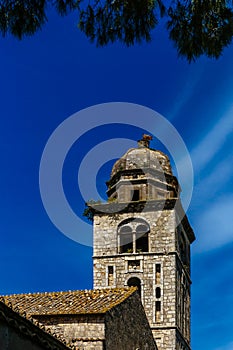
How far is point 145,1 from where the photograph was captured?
10922mm

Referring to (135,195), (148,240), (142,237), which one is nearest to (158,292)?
(148,240)

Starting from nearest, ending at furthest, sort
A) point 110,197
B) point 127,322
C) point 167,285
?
point 127,322
point 167,285
point 110,197

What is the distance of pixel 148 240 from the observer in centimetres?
3909

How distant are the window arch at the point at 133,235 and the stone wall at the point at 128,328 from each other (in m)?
12.1

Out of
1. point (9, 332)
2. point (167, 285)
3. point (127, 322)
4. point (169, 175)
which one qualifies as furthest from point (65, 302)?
point (169, 175)

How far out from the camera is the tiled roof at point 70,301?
23.6 m

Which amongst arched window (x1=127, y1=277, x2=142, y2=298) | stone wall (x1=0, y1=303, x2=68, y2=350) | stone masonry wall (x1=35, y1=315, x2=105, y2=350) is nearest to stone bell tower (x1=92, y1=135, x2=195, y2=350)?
arched window (x1=127, y1=277, x2=142, y2=298)

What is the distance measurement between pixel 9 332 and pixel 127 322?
9.61 meters

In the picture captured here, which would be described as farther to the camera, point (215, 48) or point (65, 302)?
point (65, 302)

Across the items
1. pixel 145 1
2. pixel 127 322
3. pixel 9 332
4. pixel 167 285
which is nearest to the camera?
pixel 145 1

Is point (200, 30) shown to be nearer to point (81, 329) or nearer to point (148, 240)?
point (81, 329)

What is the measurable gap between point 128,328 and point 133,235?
48.3 ft

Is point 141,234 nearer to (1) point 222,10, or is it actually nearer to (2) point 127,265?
(2) point 127,265

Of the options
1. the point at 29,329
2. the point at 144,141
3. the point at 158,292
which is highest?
the point at 144,141
